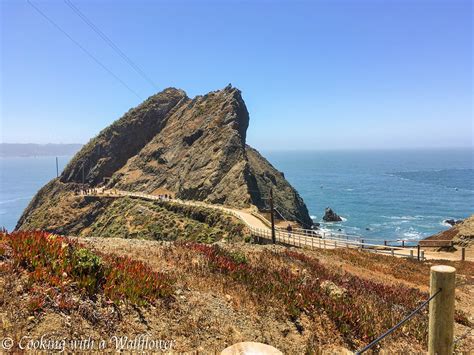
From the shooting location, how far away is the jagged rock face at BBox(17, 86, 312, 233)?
7218 cm

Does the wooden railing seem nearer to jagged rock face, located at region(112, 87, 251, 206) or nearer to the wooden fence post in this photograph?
jagged rock face, located at region(112, 87, 251, 206)

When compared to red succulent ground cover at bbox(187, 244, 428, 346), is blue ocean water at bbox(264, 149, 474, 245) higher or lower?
lower

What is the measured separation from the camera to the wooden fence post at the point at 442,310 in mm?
4547

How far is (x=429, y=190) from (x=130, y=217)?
11400 cm

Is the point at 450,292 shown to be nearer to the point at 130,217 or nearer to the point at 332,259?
the point at 332,259

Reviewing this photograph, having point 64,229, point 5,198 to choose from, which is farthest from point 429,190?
point 5,198

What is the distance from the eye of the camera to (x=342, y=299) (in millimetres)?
10281

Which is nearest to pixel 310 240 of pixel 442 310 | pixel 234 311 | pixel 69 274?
pixel 234 311

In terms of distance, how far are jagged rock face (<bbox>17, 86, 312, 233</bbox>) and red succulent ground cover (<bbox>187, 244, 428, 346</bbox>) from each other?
48.0m

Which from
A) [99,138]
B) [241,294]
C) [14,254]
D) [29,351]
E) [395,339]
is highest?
[99,138]

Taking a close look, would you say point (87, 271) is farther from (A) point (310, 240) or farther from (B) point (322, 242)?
(A) point (310, 240)

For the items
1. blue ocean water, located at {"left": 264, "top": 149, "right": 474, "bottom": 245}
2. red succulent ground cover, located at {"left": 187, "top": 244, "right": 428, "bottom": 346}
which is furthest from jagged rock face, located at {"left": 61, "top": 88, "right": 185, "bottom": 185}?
red succulent ground cover, located at {"left": 187, "top": 244, "right": 428, "bottom": 346}

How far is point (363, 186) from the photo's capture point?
152 metres

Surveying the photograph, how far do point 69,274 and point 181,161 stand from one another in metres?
81.5
